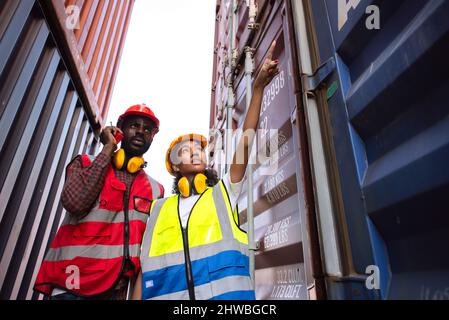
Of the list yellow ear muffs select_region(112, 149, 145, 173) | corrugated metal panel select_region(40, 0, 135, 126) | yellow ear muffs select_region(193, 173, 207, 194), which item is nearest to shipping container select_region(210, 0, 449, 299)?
yellow ear muffs select_region(193, 173, 207, 194)

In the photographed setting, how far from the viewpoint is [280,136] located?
1784mm

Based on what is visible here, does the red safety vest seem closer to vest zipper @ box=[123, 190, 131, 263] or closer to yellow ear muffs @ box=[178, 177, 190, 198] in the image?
Answer: vest zipper @ box=[123, 190, 131, 263]

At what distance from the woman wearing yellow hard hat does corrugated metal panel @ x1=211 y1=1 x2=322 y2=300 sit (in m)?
0.27

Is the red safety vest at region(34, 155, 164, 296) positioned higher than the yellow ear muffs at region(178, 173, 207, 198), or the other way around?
the yellow ear muffs at region(178, 173, 207, 198)

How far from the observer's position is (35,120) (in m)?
2.13

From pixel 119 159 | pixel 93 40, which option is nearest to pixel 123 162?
pixel 119 159

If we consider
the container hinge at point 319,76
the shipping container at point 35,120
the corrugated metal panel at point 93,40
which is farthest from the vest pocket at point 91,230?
the corrugated metal panel at point 93,40

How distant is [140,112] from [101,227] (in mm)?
710

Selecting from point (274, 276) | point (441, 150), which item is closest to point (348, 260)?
point (441, 150)

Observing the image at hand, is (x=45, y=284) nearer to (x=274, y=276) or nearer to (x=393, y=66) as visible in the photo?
(x=274, y=276)

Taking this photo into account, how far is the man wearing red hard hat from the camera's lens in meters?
1.26

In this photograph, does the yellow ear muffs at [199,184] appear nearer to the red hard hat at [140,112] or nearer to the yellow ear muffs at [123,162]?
the yellow ear muffs at [123,162]

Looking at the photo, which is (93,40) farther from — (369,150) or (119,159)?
(369,150)

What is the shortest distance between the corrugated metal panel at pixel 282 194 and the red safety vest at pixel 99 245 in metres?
0.78
